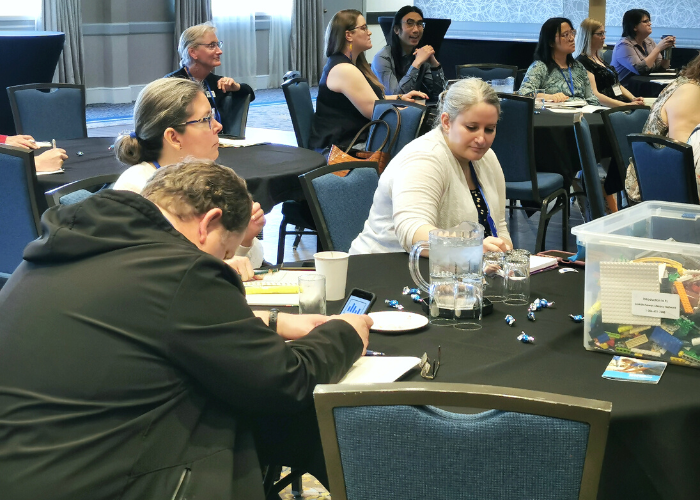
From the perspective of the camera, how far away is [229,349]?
1330 mm

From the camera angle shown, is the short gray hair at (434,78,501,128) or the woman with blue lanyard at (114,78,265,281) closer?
the woman with blue lanyard at (114,78,265,281)

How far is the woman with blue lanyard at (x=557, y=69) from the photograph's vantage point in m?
5.83

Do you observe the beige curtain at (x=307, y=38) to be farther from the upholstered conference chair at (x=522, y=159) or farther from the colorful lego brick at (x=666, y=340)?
the colorful lego brick at (x=666, y=340)

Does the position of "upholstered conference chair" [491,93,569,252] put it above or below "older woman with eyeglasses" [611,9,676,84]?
below

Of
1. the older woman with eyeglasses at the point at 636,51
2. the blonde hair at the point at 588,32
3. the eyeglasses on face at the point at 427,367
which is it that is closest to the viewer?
the eyeglasses on face at the point at 427,367

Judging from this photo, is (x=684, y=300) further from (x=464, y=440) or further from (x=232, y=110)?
(x=232, y=110)

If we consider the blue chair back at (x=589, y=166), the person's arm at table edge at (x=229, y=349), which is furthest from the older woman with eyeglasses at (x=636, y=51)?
the person's arm at table edge at (x=229, y=349)

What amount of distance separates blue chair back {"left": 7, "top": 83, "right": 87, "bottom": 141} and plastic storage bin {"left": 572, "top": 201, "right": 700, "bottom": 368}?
159 inches

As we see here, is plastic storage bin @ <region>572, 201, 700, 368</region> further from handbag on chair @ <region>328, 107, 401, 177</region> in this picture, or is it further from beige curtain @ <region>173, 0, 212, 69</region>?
beige curtain @ <region>173, 0, 212, 69</region>

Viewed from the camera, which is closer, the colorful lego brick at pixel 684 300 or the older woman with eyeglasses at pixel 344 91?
the colorful lego brick at pixel 684 300

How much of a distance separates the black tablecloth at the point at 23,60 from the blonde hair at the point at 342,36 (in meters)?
2.84

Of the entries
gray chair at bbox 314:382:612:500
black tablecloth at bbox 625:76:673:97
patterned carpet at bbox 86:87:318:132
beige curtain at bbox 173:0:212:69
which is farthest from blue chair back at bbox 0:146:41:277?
beige curtain at bbox 173:0:212:69

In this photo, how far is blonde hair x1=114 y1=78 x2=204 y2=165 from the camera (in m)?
2.46

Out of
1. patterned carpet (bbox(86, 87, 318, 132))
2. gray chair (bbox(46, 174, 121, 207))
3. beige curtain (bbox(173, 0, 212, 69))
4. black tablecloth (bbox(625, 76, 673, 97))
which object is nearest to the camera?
gray chair (bbox(46, 174, 121, 207))
